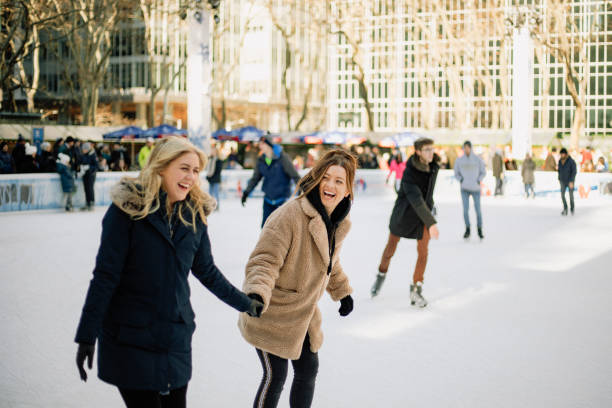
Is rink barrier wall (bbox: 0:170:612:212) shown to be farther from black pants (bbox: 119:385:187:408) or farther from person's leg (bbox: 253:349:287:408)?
black pants (bbox: 119:385:187:408)

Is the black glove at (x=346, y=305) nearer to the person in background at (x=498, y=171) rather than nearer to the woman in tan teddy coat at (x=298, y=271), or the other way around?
the woman in tan teddy coat at (x=298, y=271)

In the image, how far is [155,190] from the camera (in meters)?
2.82

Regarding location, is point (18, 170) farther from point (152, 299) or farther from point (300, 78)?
point (300, 78)

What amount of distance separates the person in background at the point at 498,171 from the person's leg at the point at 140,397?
22190 millimetres

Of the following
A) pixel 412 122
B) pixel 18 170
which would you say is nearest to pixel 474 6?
pixel 18 170

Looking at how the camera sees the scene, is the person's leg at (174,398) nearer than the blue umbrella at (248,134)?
Yes

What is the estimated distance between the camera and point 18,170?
62.1 ft

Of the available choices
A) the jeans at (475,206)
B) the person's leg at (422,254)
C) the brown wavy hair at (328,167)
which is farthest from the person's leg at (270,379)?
the jeans at (475,206)

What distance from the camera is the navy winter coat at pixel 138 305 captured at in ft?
8.97

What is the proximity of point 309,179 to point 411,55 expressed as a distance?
4257 inches

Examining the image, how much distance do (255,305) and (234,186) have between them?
20.5m

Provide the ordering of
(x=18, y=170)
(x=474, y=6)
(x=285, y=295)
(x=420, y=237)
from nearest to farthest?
(x=285, y=295), (x=420, y=237), (x=18, y=170), (x=474, y=6)

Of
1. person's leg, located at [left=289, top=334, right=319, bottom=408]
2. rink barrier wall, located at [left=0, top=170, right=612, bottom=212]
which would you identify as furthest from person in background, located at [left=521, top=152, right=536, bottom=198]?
person's leg, located at [left=289, top=334, right=319, bottom=408]

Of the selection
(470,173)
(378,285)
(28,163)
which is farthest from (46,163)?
(378,285)
